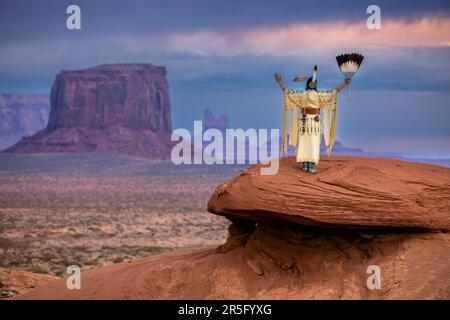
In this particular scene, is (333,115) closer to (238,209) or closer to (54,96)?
(238,209)

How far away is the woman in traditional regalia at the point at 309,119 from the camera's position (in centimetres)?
1431

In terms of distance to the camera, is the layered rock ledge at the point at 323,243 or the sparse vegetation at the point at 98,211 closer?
the layered rock ledge at the point at 323,243

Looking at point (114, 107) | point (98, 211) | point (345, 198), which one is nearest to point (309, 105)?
point (345, 198)

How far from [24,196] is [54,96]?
7483 cm

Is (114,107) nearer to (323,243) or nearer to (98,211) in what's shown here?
(98,211)

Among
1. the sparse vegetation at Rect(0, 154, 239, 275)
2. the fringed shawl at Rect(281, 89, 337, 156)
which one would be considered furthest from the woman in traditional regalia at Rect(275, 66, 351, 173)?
the sparse vegetation at Rect(0, 154, 239, 275)

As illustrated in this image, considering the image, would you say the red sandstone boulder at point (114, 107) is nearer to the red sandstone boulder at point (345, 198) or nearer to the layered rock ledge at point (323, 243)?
the layered rock ledge at point (323, 243)

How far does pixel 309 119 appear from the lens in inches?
575

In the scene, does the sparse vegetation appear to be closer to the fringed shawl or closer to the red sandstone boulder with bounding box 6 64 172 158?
the fringed shawl

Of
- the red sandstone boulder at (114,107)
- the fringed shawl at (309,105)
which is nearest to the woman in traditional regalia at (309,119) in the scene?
the fringed shawl at (309,105)

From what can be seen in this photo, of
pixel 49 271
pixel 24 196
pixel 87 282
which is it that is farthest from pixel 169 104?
pixel 87 282

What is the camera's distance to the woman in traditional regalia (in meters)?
14.3

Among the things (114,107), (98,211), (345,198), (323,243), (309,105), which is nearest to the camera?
(345,198)

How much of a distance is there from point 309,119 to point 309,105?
0.30 m
